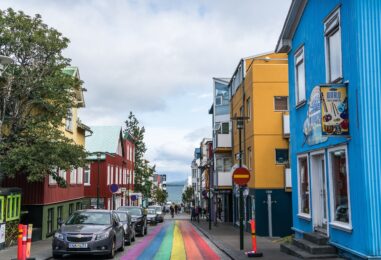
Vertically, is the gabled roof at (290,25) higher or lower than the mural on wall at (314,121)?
higher

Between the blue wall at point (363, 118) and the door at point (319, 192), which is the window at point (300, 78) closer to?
the door at point (319, 192)

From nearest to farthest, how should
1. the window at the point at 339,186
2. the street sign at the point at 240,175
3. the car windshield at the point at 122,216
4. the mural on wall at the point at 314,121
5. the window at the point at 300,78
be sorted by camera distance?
the window at the point at 339,186 → the mural on wall at the point at 314,121 → the window at the point at 300,78 → the street sign at the point at 240,175 → the car windshield at the point at 122,216

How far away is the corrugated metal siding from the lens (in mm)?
10203

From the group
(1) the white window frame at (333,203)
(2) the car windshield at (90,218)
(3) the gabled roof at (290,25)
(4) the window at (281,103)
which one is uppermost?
(3) the gabled roof at (290,25)

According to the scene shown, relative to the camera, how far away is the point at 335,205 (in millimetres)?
12555

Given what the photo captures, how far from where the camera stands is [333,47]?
12633 mm

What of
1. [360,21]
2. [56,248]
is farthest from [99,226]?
[360,21]

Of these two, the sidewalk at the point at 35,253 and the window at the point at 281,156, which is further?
the window at the point at 281,156

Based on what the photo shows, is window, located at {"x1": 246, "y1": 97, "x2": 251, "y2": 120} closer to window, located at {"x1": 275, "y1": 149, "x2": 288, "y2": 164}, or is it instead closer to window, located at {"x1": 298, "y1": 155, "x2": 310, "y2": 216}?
window, located at {"x1": 275, "y1": 149, "x2": 288, "y2": 164}

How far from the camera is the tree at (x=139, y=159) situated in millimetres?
69438

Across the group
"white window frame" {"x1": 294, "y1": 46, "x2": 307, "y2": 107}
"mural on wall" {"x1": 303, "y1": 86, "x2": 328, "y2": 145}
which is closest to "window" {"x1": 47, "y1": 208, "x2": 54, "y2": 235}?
"white window frame" {"x1": 294, "y1": 46, "x2": 307, "y2": 107}

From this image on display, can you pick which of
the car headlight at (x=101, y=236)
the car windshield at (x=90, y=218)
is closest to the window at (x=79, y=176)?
the car windshield at (x=90, y=218)

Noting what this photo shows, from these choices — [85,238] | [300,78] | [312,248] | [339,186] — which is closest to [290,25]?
[300,78]

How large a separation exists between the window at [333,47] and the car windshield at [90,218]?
8.63 m
